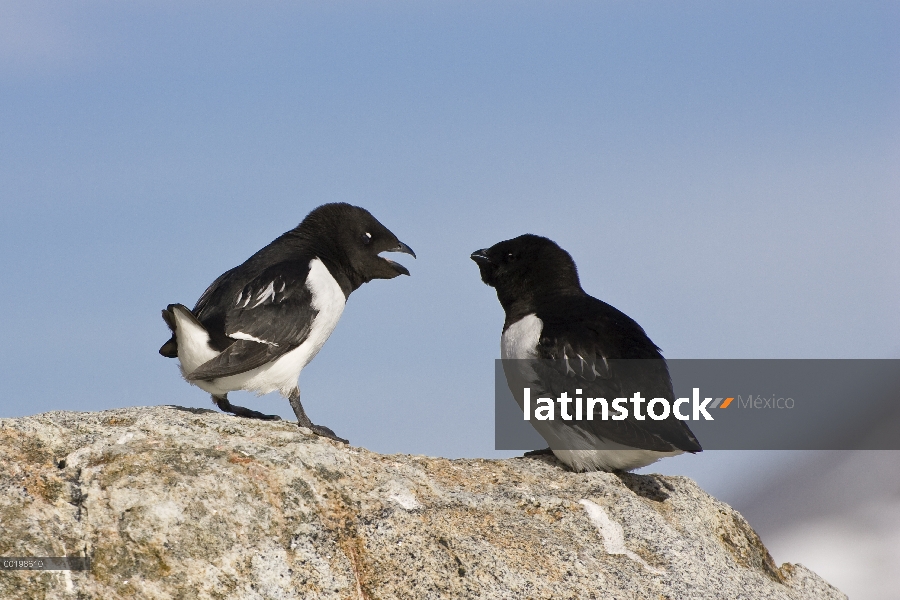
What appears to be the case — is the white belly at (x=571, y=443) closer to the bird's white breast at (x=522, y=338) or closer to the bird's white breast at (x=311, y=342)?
the bird's white breast at (x=522, y=338)

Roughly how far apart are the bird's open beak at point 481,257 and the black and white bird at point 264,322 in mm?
1279

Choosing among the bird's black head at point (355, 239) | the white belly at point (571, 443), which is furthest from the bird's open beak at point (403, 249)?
the white belly at point (571, 443)

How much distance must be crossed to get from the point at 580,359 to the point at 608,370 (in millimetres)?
226

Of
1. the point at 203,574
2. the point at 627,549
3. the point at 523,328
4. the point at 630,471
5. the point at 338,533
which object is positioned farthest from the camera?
the point at 523,328

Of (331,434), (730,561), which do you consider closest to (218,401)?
(331,434)

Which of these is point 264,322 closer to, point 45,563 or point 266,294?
point 266,294

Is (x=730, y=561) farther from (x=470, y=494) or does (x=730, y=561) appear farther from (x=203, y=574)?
(x=203, y=574)

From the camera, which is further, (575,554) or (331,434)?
(331,434)

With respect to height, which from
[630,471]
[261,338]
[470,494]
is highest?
[261,338]

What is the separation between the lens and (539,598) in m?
4.72

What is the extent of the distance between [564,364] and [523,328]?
707 mm

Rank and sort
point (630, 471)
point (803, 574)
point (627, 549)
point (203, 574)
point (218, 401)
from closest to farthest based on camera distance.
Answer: point (203, 574) → point (627, 549) → point (803, 574) → point (630, 471) → point (218, 401)

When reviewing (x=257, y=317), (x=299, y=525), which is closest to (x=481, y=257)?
(x=257, y=317)

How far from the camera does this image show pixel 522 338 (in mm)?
7539
